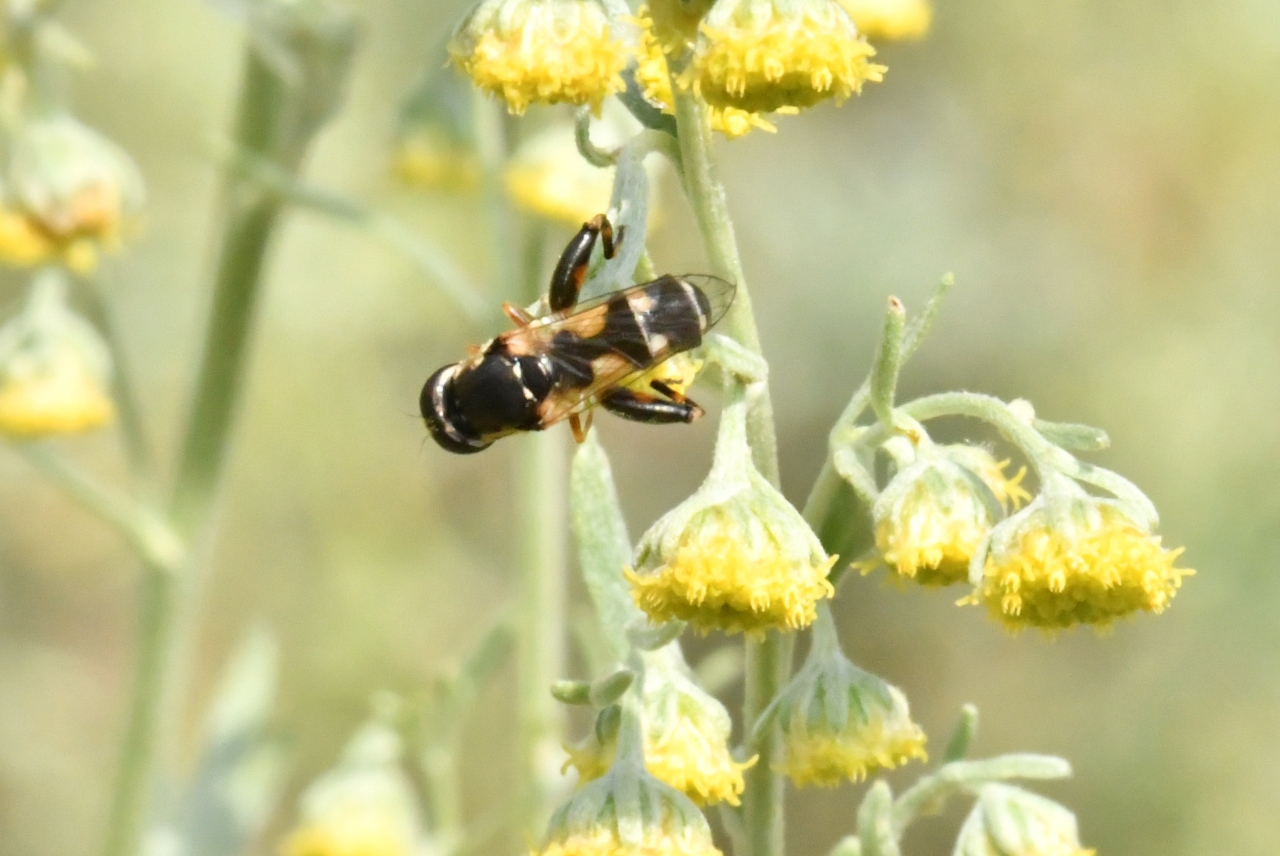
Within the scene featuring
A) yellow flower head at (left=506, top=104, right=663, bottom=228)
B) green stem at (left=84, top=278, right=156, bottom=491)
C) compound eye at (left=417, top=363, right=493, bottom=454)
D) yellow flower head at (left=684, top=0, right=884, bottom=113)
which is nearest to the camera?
yellow flower head at (left=684, top=0, right=884, bottom=113)

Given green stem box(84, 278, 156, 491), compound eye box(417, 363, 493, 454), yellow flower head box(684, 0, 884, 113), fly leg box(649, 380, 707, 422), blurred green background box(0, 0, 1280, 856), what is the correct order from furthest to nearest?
blurred green background box(0, 0, 1280, 856) → green stem box(84, 278, 156, 491) → compound eye box(417, 363, 493, 454) → fly leg box(649, 380, 707, 422) → yellow flower head box(684, 0, 884, 113)

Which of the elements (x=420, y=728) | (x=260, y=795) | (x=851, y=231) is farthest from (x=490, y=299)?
(x=851, y=231)

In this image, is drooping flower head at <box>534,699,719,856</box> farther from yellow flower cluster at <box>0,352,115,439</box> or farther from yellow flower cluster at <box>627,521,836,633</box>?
yellow flower cluster at <box>0,352,115,439</box>

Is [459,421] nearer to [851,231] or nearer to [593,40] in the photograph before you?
[593,40]

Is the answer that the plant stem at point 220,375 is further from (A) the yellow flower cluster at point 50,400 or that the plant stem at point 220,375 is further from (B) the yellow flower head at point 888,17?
(B) the yellow flower head at point 888,17

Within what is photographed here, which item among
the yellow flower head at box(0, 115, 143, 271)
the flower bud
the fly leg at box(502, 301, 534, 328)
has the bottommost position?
the fly leg at box(502, 301, 534, 328)

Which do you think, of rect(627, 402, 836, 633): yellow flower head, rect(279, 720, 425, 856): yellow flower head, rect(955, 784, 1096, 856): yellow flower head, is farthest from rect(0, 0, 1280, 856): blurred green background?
rect(627, 402, 836, 633): yellow flower head

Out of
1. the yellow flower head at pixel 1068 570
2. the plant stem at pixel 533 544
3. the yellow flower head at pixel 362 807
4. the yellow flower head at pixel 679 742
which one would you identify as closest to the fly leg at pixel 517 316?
the yellow flower head at pixel 679 742
